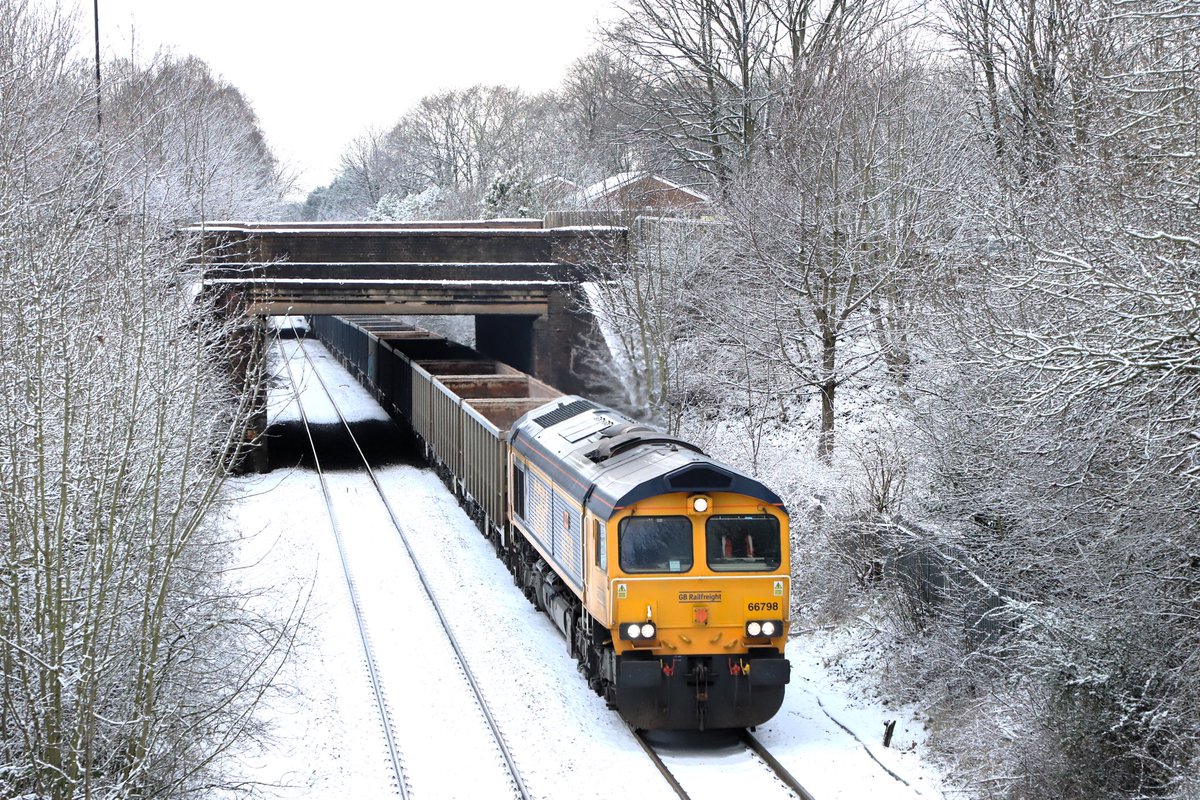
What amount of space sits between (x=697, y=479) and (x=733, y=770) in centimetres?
285

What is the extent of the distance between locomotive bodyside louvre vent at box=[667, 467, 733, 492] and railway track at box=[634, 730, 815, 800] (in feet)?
8.83

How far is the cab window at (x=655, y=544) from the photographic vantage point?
11961 millimetres

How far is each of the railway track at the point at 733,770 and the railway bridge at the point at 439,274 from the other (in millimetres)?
16583

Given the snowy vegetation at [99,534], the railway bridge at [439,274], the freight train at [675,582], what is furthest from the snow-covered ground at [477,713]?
the railway bridge at [439,274]

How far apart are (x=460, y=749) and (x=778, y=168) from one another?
1542cm

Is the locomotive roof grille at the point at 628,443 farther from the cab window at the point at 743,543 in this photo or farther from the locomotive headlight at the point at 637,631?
the locomotive headlight at the point at 637,631

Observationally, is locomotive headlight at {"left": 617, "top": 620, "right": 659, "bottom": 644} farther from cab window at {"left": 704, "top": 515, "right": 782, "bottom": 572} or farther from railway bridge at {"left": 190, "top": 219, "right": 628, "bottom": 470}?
railway bridge at {"left": 190, "top": 219, "right": 628, "bottom": 470}

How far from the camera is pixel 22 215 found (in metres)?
11.8

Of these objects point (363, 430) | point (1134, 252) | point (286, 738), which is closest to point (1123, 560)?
point (1134, 252)

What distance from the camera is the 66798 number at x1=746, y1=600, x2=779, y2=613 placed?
475 inches

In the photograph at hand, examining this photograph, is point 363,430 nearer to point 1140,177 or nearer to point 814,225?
point 814,225

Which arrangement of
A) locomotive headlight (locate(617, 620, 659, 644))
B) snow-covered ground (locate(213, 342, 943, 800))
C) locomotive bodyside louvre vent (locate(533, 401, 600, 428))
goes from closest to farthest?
snow-covered ground (locate(213, 342, 943, 800)), locomotive headlight (locate(617, 620, 659, 644)), locomotive bodyside louvre vent (locate(533, 401, 600, 428))

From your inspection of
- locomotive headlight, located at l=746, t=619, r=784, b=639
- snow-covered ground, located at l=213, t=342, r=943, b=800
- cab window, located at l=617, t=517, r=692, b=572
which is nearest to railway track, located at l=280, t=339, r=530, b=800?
snow-covered ground, located at l=213, t=342, r=943, b=800

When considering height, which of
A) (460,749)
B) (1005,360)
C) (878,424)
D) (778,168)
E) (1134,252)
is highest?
(778,168)
